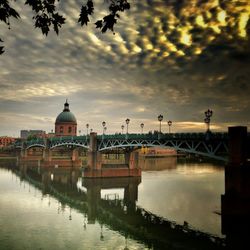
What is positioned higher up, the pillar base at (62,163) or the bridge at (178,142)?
the bridge at (178,142)

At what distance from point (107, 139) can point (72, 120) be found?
8810 centimetres

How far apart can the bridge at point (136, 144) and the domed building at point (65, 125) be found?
3371 cm

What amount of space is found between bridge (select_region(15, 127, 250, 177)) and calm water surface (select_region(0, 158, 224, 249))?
5.92 m

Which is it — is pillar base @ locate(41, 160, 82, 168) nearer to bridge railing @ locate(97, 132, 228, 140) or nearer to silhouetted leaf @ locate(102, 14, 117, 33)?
bridge railing @ locate(97, 132, 228, 140)

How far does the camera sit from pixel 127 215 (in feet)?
128

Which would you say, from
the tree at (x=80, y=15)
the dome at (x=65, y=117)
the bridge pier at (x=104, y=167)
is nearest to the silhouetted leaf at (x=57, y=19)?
the tree at (x=80, y=15)

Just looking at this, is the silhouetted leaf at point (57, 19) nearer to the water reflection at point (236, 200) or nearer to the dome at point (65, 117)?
the water reflection at point (236, 200)

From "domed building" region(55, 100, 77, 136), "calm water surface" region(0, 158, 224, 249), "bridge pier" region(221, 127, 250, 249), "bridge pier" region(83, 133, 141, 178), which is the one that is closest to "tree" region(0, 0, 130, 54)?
"calm water surface" region(0, 158, 224, 249)

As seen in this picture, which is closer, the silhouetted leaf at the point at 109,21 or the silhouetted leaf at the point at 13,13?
the silhouetted leaf at the point at 13,13

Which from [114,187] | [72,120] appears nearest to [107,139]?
[114,187]

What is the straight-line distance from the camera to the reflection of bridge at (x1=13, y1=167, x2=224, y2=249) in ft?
91.1

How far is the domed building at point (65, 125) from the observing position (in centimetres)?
14962

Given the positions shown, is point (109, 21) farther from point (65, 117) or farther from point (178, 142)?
point (65, 117)

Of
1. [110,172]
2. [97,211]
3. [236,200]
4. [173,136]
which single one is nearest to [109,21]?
[236,200]
